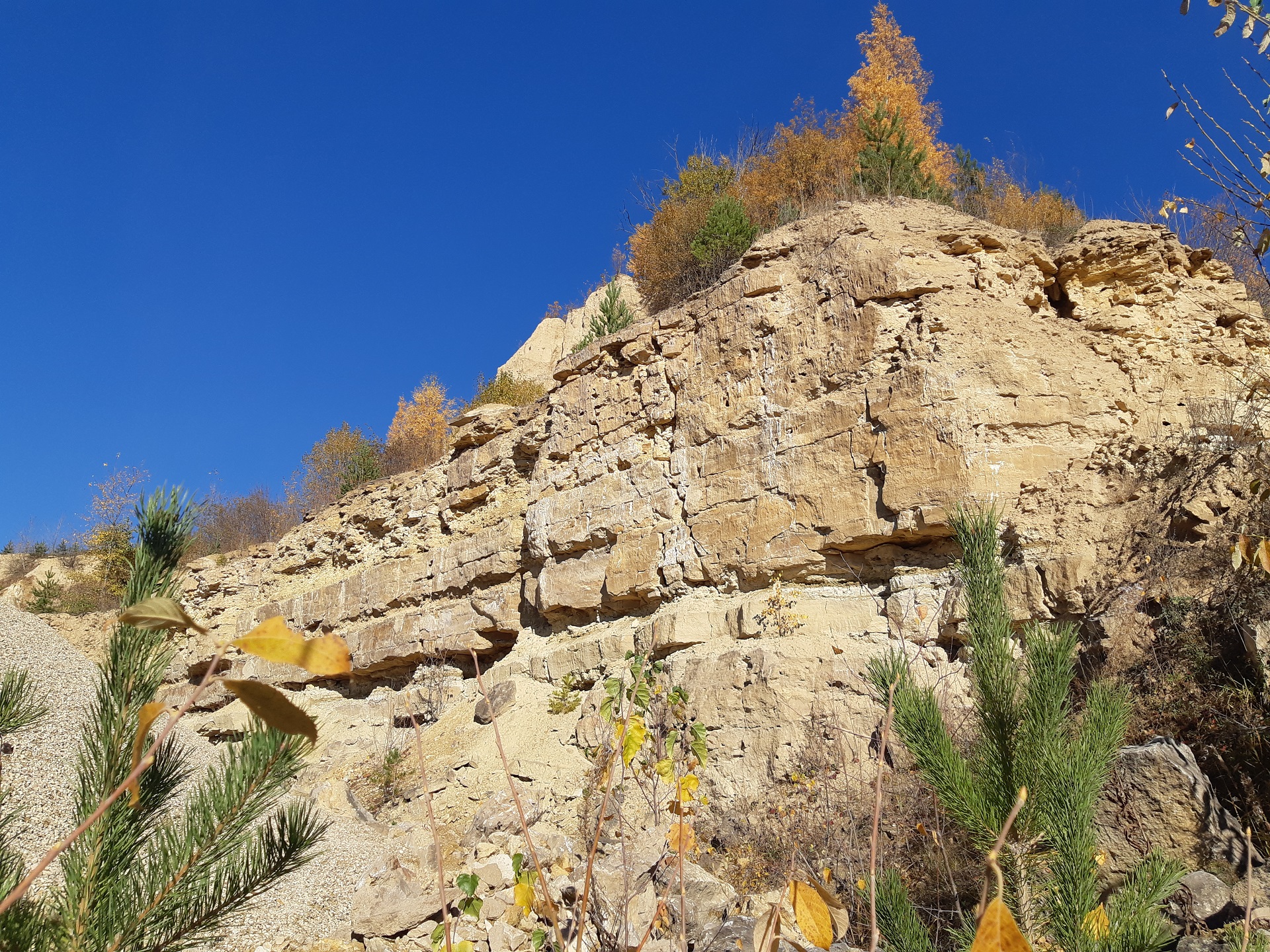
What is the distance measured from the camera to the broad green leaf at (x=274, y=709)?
0.96 meters

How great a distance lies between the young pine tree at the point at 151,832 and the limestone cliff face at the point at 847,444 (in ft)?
15.7

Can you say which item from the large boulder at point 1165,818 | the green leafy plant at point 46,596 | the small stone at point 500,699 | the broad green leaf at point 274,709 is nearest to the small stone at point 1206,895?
the large boulder at point 1165,818

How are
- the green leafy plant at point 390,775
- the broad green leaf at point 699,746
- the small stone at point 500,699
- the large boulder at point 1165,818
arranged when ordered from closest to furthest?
the broad green leaf at point 699,746 → the large boulder at point 1165,818 → the green leafy plant at point 390,775 → the small stone at point 500,699

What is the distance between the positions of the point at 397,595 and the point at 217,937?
10.6 meters

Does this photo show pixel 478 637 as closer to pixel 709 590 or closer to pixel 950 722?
pixel 709 590

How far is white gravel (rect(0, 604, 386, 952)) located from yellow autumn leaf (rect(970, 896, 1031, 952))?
3.41m

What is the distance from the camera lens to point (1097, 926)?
233 cm

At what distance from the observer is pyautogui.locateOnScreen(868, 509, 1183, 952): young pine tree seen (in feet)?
7.97

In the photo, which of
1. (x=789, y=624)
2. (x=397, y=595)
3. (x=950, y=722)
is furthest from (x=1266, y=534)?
(x=397, y=595)

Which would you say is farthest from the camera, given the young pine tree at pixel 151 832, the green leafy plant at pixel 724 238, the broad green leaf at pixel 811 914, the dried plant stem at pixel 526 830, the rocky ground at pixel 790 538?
the green leafy plant at pixel 724 238

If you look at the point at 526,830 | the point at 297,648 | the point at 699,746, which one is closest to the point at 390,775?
the point at 699,746

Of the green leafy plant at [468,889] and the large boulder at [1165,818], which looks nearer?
the green leafy plant at [468,889]

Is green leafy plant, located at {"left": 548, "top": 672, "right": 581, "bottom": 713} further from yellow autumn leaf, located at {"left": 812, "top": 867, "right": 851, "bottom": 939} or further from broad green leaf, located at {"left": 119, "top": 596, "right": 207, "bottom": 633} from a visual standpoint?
broad green leaf, located at {"left": 119, "top": 596, "right": 207, "bottom": 633}

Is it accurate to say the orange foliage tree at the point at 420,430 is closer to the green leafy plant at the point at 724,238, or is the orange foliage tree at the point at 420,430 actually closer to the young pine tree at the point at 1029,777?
the green leafy plant at the point at 724,238
